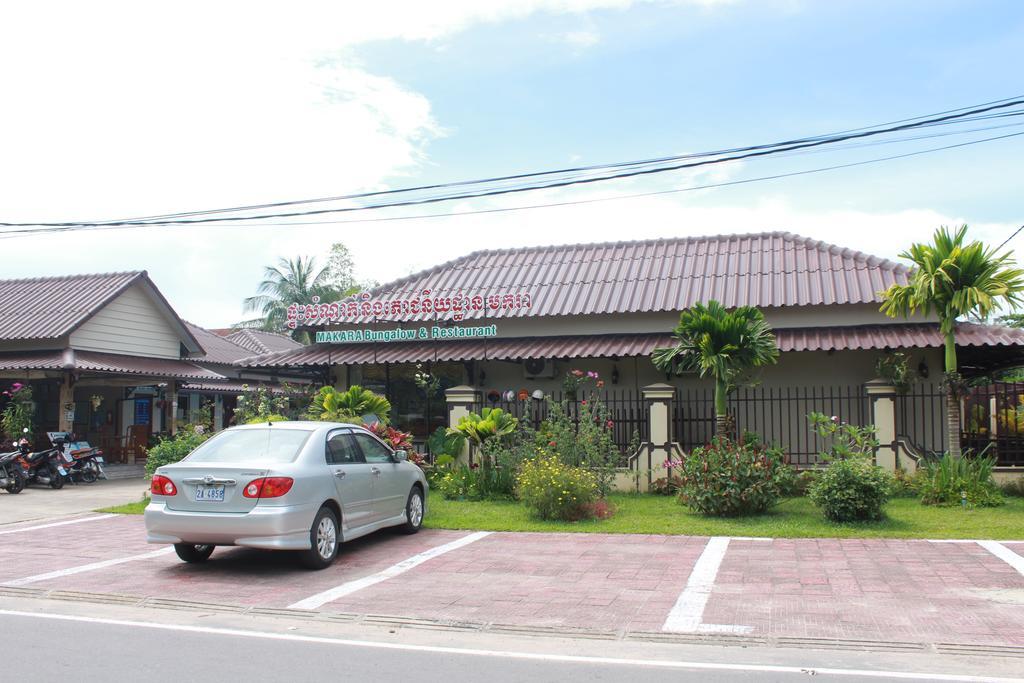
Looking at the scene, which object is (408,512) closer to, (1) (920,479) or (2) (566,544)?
(2) (566,544)

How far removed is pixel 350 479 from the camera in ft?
31.8

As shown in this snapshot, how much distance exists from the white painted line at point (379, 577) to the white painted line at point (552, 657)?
95 centimetres

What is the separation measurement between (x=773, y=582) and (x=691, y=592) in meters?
0.97

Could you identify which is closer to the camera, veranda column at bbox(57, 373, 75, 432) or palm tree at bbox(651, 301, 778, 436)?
palm tree at bbox(651, 301, 778, 436)

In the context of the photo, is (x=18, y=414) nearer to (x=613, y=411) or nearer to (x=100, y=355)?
(x=100, y=355)

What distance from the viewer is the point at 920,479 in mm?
13477

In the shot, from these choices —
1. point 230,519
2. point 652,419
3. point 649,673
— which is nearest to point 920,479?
point 652,419

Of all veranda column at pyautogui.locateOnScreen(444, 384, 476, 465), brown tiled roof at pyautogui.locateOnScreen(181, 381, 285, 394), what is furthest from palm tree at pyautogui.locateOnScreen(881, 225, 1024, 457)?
brown tiled roof at pyautogui.locateOnScreen(181, 381, 285, 394)

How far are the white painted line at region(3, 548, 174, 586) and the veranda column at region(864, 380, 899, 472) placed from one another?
440 inches

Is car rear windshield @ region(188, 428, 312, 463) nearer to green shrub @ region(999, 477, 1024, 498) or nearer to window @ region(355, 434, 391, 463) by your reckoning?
window @ region(355, 434, 391, 463)

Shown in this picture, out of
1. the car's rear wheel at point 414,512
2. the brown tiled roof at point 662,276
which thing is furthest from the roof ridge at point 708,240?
the car's rear wheel at point 414,512

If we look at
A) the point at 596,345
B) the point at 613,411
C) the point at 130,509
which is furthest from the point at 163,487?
the point at 596,345

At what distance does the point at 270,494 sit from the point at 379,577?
1421 millimetres

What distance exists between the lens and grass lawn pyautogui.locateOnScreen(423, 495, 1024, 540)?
1098cm
